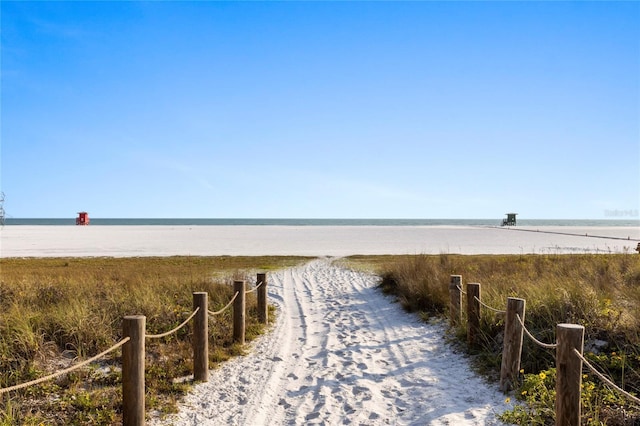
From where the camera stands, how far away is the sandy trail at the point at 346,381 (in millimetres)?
4969

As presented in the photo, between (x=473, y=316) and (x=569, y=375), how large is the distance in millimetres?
3158

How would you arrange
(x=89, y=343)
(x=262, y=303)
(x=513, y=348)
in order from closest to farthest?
(x=513, y=348) → (x=89, y=343) → (x=262, y=303)

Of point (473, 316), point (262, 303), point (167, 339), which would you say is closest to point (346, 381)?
point (473, 316)

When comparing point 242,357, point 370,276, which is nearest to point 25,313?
point 242,357

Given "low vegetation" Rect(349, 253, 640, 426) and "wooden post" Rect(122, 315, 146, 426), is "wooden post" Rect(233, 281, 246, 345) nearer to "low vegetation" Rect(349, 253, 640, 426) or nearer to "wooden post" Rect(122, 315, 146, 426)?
"wooden post" Rect(122, 315, 146, 426)

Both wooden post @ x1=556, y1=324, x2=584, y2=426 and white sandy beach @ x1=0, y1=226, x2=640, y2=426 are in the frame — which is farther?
white sandy beach @ x1=0, y1=226, x2=640, y2=426

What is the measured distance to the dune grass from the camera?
4887 millimetres

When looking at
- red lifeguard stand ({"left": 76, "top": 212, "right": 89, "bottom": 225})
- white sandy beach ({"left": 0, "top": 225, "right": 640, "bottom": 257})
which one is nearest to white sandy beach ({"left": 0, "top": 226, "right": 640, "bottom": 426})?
white sandy beach ({"left": 0, "top": 225, "right": 640, "bottom": 257})

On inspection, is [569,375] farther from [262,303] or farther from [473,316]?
[262,303]

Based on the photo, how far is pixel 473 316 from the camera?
7184mm

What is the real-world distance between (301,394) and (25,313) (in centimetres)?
477

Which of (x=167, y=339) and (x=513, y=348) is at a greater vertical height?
(x=513, y=348)

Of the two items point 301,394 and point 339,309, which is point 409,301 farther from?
point 301,394

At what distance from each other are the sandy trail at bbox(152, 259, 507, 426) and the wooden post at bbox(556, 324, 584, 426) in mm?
891
